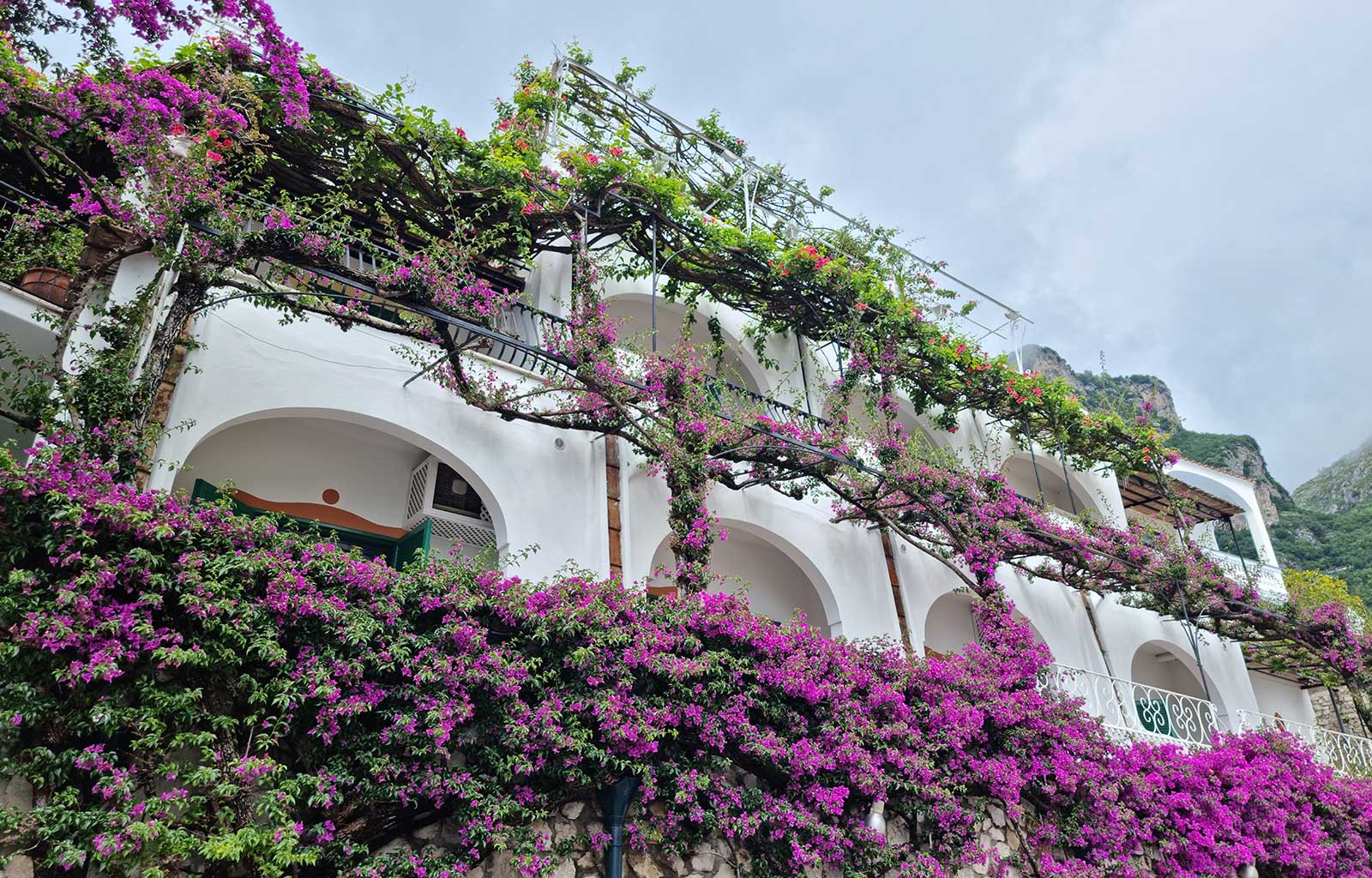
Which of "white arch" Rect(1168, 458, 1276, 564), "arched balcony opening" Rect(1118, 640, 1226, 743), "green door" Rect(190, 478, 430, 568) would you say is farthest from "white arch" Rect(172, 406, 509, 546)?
"white arch" Rect(1168, 458, 1276, 564)

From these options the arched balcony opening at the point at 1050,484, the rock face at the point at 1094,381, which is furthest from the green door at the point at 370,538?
the rock face at the point at 1094,381

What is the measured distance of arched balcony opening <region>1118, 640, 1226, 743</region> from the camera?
1119cm

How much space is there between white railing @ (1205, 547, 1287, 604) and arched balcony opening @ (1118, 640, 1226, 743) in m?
1.53

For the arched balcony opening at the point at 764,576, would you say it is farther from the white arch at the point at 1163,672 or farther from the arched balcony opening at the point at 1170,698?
→ the white arch at the point at 1163,672

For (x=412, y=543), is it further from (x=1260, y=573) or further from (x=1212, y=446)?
(x=1212, y=446)

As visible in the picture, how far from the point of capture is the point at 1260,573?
1484 centimetres

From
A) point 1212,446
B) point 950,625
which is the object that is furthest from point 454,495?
point 1212,446

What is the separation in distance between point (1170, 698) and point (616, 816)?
1253cm

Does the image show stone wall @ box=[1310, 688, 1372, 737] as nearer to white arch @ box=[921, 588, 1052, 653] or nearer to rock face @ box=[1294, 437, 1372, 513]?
white arch @ box=[921, 588, 1052, 653]

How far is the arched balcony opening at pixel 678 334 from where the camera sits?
Answer: 11344 mm

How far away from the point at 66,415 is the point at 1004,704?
7.84 meters

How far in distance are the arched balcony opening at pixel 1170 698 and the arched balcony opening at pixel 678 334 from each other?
601 centimetres

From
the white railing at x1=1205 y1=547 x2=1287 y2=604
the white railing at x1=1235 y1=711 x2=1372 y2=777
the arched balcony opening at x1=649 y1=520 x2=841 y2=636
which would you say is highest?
the white railing at x1=1205 y1=547 x2=1287 y2=604

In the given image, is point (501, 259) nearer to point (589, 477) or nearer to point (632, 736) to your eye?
point (589, 477)
